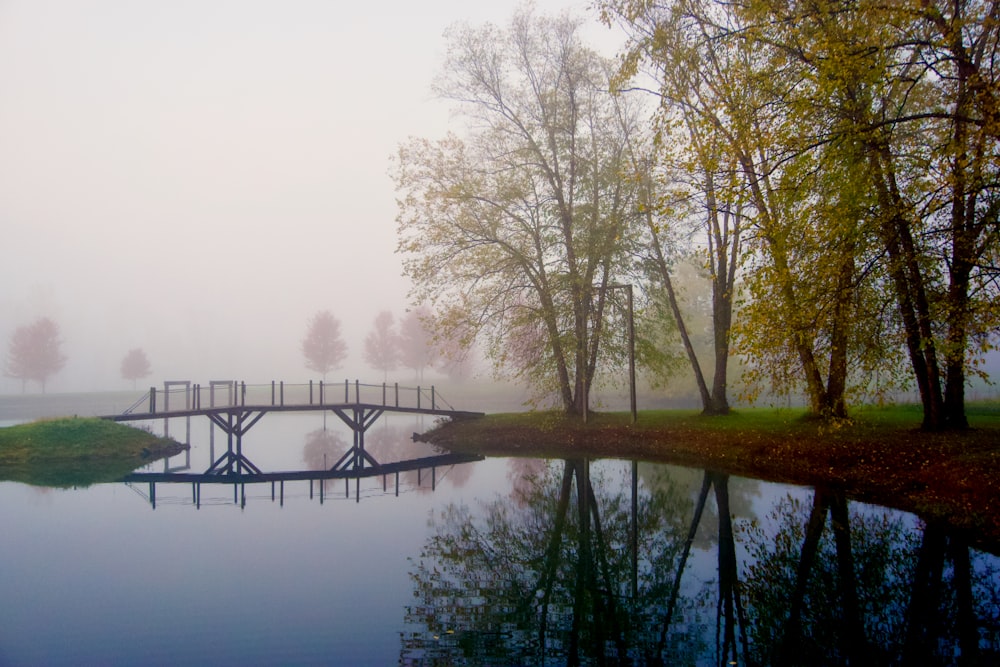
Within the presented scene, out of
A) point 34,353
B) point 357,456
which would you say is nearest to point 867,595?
point 357,456

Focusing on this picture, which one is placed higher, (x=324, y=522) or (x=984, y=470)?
(x=984, y=470)

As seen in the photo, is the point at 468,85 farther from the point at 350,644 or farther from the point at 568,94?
the point at 350,644

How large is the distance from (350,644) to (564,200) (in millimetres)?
22256

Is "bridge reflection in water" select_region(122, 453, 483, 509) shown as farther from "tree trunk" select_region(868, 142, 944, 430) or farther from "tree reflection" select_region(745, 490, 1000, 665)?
"tree trunk" select_region(868, 142, 944, 430)

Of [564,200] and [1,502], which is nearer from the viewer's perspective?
[1,502]

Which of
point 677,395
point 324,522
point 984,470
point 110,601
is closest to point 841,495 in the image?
point 984,470

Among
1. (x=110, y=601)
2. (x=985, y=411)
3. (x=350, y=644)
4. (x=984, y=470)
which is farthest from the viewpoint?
(x=985, y=411)

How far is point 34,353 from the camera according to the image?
191 feet

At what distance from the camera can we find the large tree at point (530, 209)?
82.9 ft

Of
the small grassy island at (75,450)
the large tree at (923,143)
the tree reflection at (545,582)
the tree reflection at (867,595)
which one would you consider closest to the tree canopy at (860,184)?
the large tree at (923,143)

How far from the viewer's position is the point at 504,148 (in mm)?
26938

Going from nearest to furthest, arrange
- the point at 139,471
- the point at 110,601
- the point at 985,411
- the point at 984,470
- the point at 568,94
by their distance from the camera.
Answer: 1. the point at 110,601
2. the point at 984,470
3. the point at 985,411
4. the point at 139,471
5. the point at 568,94

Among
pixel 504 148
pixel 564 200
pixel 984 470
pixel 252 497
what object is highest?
pixel 504 148

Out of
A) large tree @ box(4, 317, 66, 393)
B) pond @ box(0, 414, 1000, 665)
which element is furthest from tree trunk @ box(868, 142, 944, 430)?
large tree @ box(4, 317, 66, 393)
